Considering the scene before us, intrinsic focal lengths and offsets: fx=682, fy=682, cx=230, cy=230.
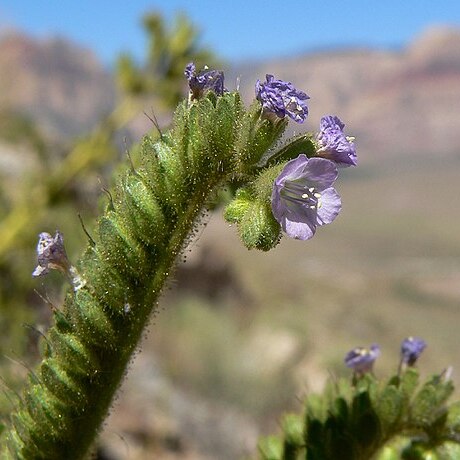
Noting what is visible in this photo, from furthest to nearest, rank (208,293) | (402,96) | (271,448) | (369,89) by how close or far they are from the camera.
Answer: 1. (369,89)
2. (402,96)
3. (208,293)
4. (271,448)

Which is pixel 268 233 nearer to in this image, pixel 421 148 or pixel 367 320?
pixel 367 320

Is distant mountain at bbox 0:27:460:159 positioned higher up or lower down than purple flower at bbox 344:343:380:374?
higher up

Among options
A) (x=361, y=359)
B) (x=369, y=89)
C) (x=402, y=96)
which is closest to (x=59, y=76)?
(x=369, y=89)

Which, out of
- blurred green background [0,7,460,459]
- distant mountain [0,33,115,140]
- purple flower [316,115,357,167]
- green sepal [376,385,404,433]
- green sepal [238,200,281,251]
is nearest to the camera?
green sepal [238,200,281,251]

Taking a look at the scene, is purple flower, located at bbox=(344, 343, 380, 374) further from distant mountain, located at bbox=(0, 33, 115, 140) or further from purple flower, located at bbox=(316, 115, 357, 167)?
distant mountain, located at bbox=(0, 33, 115, 140)

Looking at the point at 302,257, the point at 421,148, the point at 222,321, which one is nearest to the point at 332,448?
the point at 222,321

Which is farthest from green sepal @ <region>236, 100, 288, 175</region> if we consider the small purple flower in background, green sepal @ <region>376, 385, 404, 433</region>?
green sepal @ <region>376, 385, 404, 433</region>

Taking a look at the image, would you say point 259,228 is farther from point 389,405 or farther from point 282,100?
point 389,405
